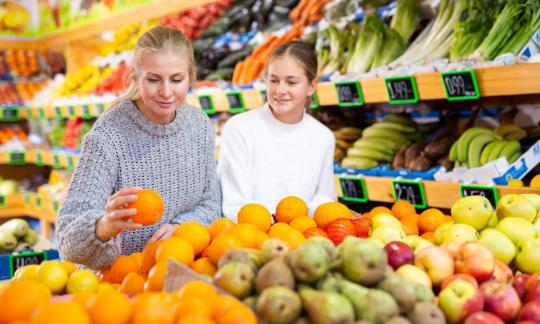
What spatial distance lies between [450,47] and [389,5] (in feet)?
2.55

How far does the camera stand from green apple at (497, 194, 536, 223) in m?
1.93

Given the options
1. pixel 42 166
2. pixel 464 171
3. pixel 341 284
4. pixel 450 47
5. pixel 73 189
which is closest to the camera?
pixel 341 284

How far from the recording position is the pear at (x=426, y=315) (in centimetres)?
126

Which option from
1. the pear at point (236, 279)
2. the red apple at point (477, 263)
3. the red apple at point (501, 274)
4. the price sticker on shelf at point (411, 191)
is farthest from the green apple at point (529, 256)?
the price sticker on shelf at point (411, 191)

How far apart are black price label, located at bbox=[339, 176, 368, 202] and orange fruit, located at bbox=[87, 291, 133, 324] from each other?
7.42 feet

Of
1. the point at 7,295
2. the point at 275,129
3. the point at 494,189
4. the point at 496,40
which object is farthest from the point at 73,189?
the point at 496,40

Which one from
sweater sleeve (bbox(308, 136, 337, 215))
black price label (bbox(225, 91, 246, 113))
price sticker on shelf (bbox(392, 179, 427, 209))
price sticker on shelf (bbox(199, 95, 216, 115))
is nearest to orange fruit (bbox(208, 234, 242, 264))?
sweater sleeve (bbox(308, 136, 337, 215))

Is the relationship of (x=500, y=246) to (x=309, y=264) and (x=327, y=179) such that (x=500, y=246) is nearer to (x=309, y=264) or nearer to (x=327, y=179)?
(x=309, y=264)

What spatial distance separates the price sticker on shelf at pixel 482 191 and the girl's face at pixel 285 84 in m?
0.86

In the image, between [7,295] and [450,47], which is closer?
[7,295]

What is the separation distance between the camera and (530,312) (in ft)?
4.50

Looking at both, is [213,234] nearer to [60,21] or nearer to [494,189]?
[494,189]

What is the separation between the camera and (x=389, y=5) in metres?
3.93

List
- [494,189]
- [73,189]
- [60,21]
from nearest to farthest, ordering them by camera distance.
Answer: [73,189], [494,189], [60,21]
